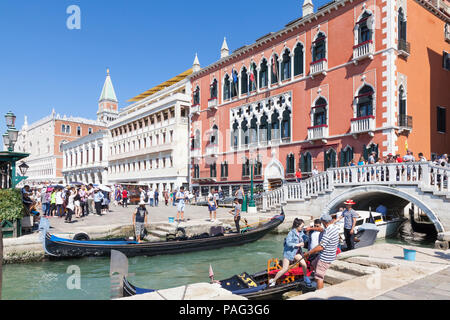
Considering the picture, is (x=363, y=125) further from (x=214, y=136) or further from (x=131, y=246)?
(x=214, y=136)

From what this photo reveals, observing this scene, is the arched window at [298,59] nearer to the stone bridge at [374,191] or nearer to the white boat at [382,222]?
the stone bridge at [374,191]

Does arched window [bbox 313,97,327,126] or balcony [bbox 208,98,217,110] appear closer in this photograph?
arched window [bbox 313,97,327,126]

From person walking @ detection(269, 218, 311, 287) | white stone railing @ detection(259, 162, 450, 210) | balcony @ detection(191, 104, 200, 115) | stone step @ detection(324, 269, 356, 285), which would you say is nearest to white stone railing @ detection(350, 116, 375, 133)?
white stone railing @ detection(259, 162, 450, 210)

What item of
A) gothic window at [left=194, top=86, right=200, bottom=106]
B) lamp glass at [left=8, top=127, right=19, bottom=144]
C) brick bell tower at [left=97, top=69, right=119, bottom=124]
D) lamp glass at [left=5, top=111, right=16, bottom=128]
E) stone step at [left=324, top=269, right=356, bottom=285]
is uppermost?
brick bell tower at [left=97, top=69, right=119, bottom=124]

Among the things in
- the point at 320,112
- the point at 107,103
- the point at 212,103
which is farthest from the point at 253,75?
the point at 107,103

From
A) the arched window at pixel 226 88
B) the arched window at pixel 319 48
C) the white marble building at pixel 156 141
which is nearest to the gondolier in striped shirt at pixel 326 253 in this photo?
the arched window at pixel 319 48

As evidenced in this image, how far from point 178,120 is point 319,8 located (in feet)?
52.8

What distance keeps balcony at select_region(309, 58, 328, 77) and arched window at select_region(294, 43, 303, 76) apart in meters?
1.07

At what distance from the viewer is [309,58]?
19.2 metres

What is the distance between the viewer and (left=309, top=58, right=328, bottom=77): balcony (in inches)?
712

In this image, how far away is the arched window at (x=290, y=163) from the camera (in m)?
19.9

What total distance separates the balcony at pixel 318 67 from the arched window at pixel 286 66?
2.00 m

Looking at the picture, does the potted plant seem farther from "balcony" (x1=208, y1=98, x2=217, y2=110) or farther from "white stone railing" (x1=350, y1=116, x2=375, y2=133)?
"balcony" (x1=208, y1=98, x2=217, y2=110)
